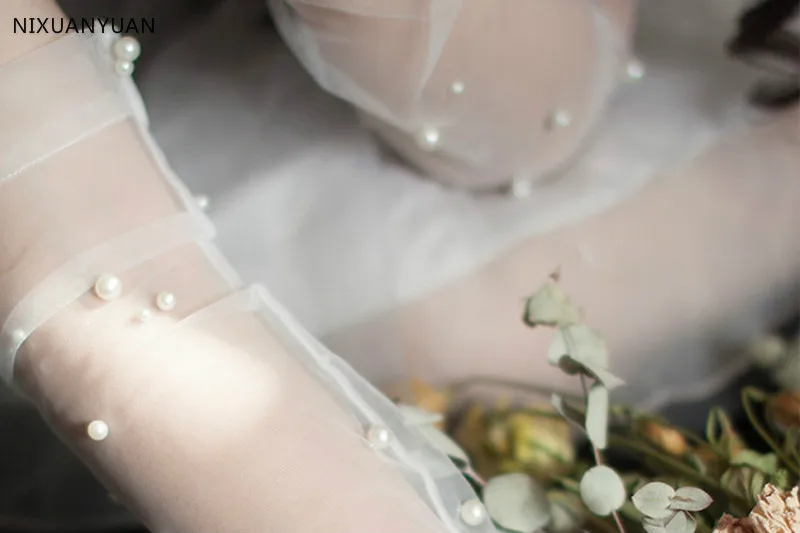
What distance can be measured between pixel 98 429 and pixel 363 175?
33cm

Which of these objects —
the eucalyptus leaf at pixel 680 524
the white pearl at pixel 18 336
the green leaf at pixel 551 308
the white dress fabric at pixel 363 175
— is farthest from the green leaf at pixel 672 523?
the white pearl at pixel 18 336

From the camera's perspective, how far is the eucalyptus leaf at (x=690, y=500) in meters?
0.40

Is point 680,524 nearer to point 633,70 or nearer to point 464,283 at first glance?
point 464,283

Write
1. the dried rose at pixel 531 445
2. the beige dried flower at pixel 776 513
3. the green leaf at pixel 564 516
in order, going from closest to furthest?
1. the beige dried flower at pixel 776 513
2. the green leaf at pixel 564 516
3. the dried rose at pixel 531 445

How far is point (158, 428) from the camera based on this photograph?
40 cm

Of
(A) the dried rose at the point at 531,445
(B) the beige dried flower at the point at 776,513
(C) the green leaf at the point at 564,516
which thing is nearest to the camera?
(B) the beige dried flower at the point at 776,513

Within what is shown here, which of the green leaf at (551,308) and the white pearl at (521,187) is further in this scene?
the white pearl at (521,187)

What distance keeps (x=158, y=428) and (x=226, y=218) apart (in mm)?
247

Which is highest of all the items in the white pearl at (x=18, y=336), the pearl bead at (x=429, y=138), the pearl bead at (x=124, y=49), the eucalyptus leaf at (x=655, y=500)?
the pearl bead at (x=124, y=49)

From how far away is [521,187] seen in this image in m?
0.65

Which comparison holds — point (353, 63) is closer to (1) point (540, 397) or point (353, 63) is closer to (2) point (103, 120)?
(2) point (103, 120)

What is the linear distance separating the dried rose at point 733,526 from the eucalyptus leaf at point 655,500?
3 centimetres

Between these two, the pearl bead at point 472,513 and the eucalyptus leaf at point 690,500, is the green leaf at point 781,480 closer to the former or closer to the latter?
the eucalyptus leaf at point 690,500

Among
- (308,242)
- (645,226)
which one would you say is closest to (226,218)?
(308,242)
